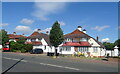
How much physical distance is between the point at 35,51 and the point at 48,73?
36.5 m

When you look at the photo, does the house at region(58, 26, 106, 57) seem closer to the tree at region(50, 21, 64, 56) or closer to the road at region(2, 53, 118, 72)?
the tree at region(50, 21, 64, 56)

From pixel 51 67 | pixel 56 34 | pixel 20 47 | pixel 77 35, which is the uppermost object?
pixel 77 35

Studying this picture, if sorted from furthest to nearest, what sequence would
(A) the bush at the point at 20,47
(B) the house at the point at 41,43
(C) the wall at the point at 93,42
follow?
1. (B) the house at the point at 41,43
2. (A) the bush at the point at 20,47
3. (C) the wall at the point at 93,42

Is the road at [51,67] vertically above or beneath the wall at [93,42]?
beneath

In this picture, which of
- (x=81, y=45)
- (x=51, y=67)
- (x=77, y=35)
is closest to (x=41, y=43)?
(x=77, y=35)

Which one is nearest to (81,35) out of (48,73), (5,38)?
(5,38)

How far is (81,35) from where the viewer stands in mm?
52094

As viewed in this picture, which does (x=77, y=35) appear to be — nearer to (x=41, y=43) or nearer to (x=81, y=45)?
(x=81, y=45)

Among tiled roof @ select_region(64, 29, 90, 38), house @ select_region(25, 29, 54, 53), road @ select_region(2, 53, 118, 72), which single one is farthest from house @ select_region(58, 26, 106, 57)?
road @ select_region(2, 53, 118, 72)

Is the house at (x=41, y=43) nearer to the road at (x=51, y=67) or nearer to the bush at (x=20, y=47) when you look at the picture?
the bush at (x=20, y=47)

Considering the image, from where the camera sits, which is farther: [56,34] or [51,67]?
[56,34]

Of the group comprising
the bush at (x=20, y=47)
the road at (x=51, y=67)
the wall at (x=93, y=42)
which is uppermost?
the wall at (x=93, y=42)

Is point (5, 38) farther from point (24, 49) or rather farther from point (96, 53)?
point (96, 53)

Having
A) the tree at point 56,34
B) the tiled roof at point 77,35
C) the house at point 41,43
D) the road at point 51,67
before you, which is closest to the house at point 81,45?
the tiled roof at point 77,35
